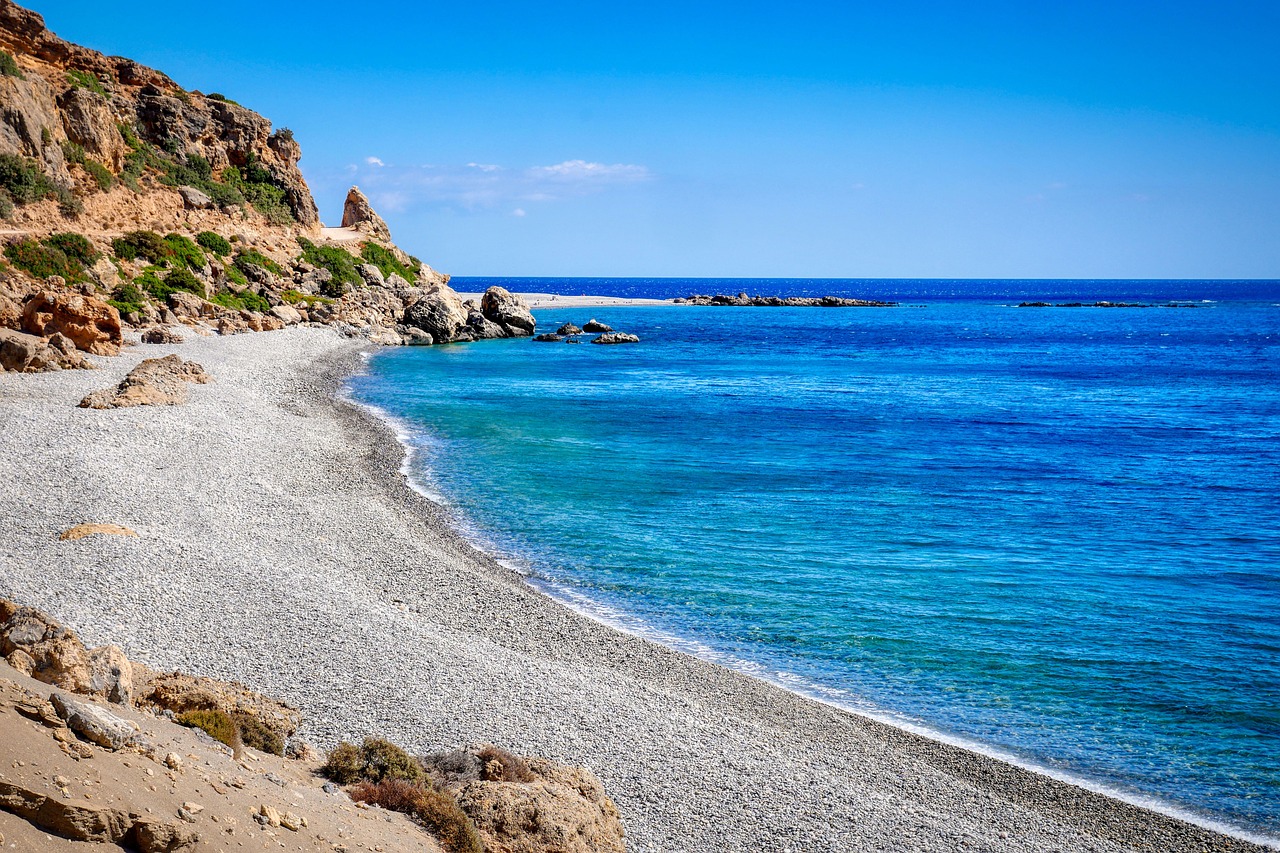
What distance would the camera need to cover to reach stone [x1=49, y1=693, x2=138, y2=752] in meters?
6.57

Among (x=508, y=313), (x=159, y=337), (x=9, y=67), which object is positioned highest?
(x=9, y=67)

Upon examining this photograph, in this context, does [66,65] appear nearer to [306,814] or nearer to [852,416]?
[852,416]

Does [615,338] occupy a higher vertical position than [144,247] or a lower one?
lower

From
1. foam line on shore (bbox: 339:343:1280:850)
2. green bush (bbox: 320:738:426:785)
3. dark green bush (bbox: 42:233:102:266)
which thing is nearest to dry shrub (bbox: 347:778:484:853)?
green bush (bbox: 320:738:426:785)

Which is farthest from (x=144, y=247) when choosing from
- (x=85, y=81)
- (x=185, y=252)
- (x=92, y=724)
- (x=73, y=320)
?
(x=92, y=724)

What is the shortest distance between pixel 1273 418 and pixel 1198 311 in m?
134

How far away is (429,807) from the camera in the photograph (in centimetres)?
808

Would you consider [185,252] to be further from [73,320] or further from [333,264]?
[73,320]

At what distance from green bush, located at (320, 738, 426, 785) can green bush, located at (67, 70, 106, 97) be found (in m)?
65.6

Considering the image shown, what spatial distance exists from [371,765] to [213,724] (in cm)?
156

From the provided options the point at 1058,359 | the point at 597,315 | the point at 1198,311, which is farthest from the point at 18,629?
the point at 1198,311

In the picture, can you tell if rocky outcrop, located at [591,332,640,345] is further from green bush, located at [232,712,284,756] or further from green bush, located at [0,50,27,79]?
green bush, located at [232,712,284,756]

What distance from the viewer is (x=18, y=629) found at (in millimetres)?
8383

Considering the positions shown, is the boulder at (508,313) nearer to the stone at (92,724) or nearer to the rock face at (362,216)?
the rock face at (362,216)
